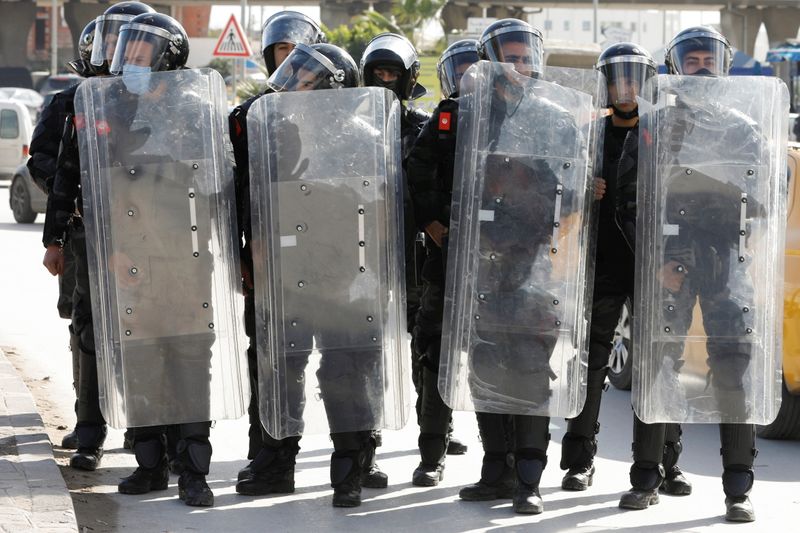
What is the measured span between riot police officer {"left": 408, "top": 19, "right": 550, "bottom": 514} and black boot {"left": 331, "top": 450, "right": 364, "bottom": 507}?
477 millimetres

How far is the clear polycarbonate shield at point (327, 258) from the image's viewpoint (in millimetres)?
5469

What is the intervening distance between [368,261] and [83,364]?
5.06 feet

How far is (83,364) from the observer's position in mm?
6234

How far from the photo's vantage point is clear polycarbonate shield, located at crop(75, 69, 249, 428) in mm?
5484

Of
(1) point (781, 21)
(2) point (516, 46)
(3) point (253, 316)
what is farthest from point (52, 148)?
(1) point (781, 21)

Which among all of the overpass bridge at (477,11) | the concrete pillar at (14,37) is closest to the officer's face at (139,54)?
the overpass bridge at (477,11)

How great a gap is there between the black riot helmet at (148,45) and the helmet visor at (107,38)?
35cm

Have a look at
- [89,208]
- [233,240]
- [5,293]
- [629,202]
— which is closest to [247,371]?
[233,240]

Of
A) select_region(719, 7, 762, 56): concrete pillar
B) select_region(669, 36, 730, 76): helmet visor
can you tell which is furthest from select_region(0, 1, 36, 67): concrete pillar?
select_region(669, 36, 730, 76): helmet visor

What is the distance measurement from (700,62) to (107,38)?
2.58m

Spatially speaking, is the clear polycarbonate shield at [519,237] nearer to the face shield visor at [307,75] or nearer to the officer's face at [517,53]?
the officer's face at [517,53]

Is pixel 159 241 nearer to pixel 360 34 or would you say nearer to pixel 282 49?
pixel 282 49

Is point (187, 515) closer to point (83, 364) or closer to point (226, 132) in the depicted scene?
point (83, 364)

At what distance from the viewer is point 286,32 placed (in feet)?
21.5
